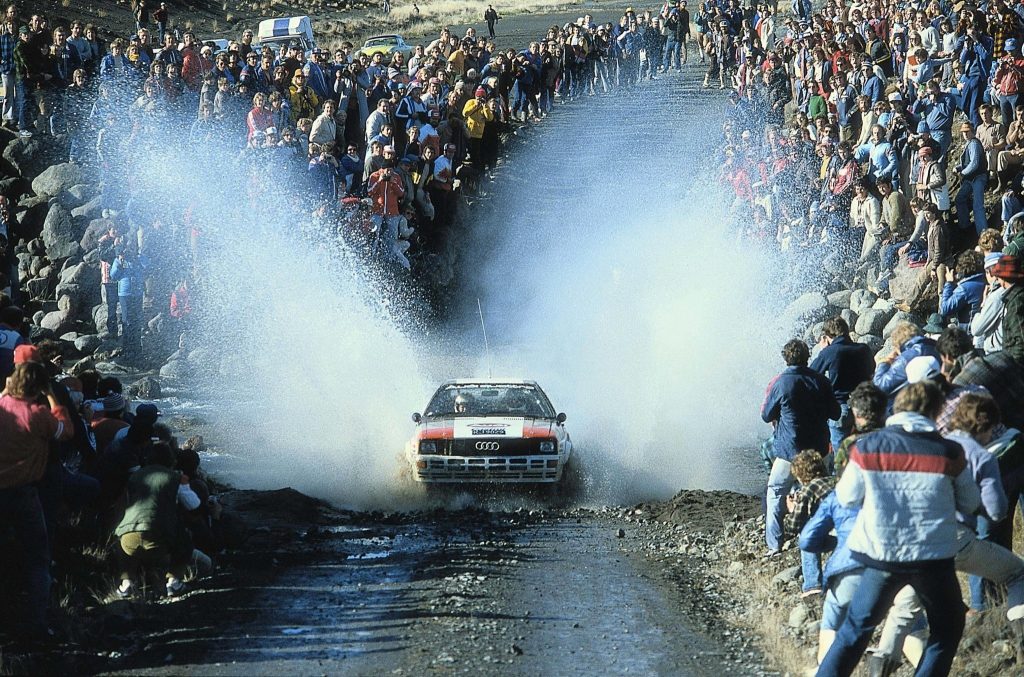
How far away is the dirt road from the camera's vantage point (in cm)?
795

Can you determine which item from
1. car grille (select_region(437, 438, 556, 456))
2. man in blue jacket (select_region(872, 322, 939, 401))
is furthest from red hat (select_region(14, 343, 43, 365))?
man in blue jacket (select_region(872, 322, 939, 401))

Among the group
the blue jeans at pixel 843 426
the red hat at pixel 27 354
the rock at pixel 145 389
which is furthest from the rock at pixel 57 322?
the blue jeans at pixel 843 426

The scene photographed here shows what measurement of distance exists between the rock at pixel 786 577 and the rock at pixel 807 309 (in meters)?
10.7

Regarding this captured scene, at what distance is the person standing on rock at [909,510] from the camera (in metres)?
6.17

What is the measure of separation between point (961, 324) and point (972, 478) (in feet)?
15.9

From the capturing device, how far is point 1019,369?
8383mm

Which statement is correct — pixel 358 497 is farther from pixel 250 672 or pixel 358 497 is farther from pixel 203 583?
pixel 250 672

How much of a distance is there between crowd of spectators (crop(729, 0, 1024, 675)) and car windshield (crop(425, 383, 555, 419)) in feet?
11.9

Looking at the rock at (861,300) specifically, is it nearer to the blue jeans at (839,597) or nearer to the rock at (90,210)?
the blue jeans at (839,597)

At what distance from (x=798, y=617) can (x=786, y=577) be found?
110 centimetres

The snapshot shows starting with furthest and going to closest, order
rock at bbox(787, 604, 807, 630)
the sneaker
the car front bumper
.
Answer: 1. the car front bumper
2. the sneaker
3. rock at bbox(787, 604, 807, 630)

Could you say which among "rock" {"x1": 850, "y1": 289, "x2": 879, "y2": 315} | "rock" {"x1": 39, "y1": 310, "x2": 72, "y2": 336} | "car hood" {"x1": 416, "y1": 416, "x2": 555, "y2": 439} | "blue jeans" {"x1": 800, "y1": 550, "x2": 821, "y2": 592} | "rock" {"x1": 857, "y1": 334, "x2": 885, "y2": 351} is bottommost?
"rock" {"x1": 39, "y1": 310, "x2": 72, "y2": 336}

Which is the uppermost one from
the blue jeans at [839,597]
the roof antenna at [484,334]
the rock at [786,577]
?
the blue jeans at [839,597]

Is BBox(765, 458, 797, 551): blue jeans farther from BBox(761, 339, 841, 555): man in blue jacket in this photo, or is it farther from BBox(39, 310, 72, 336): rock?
BBox(39, 310, 72, 336): rock
